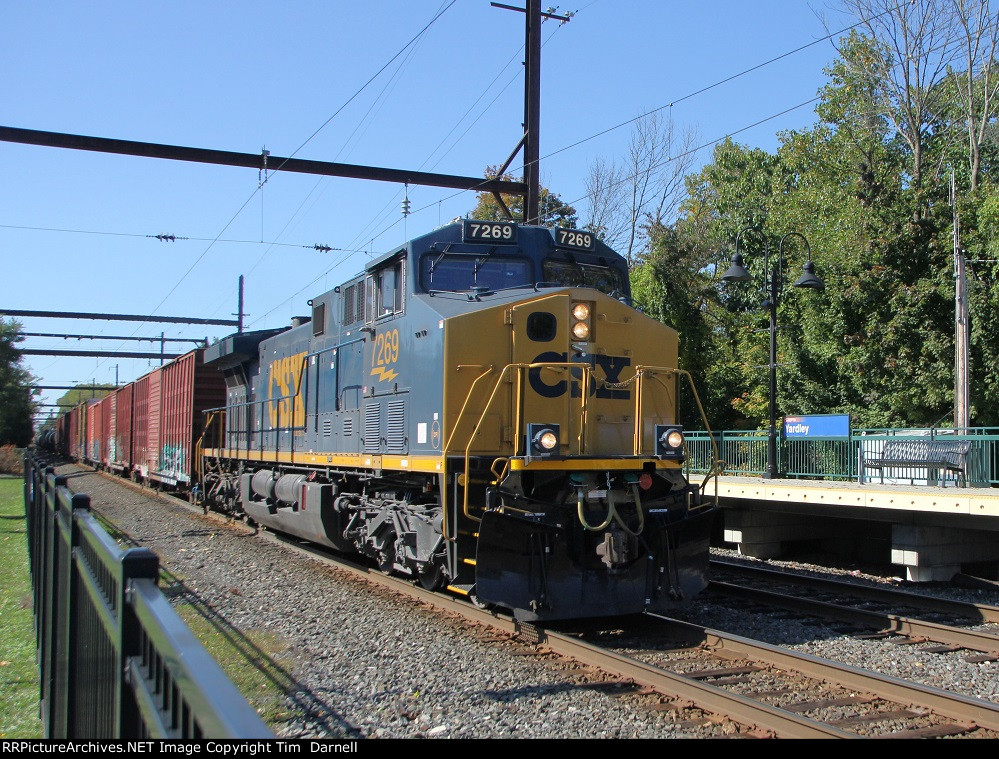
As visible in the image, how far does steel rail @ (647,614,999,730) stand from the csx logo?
2.13 m

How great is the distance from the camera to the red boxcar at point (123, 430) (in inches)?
1099

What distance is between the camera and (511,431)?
24.4 feet

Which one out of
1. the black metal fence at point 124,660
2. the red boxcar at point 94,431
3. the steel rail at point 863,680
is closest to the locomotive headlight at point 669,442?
the steel rail at point 863,680

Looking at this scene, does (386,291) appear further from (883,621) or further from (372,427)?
(883,621)

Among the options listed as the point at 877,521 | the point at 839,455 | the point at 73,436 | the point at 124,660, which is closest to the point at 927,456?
the point at 877,521

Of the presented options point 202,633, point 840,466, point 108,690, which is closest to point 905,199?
point 840,466

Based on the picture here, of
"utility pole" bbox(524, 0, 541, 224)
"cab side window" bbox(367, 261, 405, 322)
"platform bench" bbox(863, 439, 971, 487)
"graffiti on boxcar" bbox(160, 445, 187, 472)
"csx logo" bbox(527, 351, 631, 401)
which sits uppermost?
"utility pole" bbox(524, 0, 541, 224)

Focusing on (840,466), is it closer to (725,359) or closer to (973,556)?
(973,556)

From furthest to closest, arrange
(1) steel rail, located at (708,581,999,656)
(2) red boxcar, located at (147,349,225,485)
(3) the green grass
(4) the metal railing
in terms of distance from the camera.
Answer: (2) red boxcar, located at (147,349,225,485) → (4) the metal railing → (1) steel rail, located at (708,581,999,656) → (3) the green grass

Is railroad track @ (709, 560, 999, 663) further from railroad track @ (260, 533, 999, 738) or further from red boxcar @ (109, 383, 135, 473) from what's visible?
red boxcar @ (109, 383, 135, 473)

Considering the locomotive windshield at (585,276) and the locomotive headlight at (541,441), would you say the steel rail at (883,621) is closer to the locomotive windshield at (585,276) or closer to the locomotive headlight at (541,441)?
the locomotive headlight at (541,441)

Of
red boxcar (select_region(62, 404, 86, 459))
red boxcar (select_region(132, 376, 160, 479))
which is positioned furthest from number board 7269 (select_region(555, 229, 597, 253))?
red boxcar (select_region(62, 404, 86, 459))

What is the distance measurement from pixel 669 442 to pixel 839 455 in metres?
7.95

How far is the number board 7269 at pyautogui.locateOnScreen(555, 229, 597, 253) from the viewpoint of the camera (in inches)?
335
